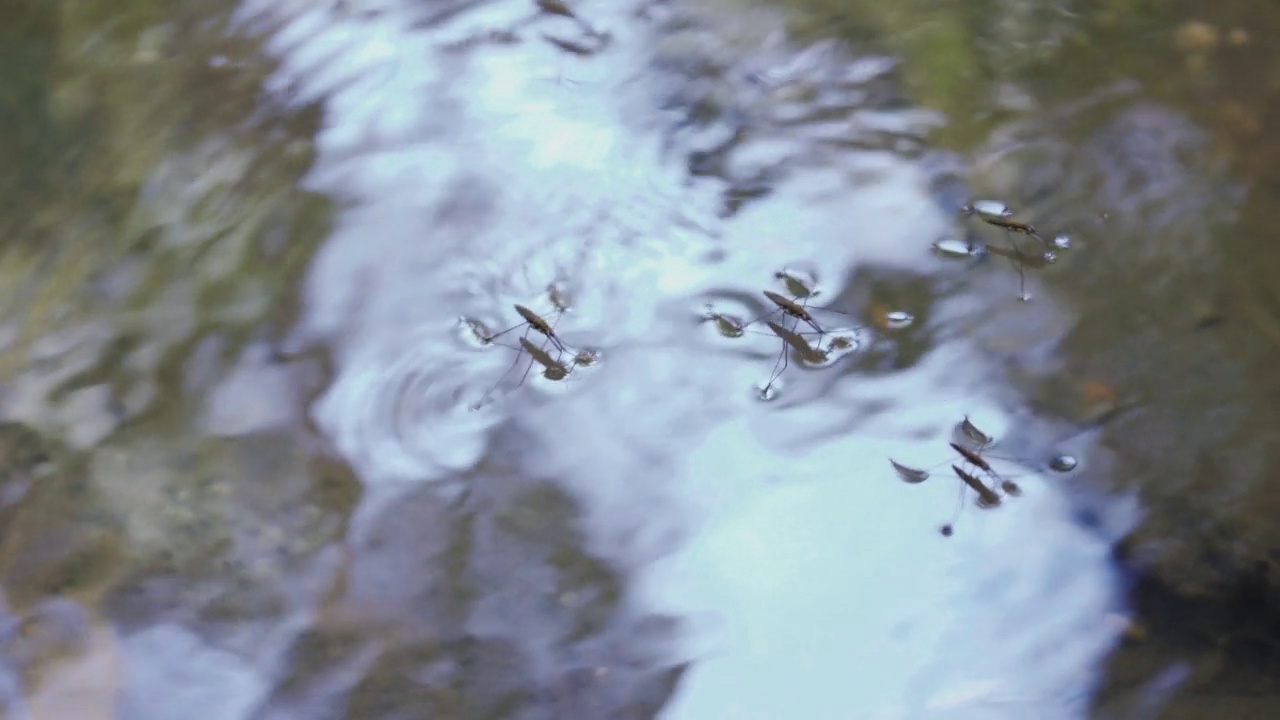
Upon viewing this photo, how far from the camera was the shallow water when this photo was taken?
1.53 m

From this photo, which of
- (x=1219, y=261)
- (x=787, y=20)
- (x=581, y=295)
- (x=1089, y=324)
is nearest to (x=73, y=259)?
(x=581, y=295)

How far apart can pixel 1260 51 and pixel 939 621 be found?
1416 millimetres

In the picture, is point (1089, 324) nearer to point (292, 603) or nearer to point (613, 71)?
point (613, 71)

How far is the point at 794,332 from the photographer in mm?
1759

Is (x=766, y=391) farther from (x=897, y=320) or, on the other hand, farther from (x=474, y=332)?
(x=474, y=332)

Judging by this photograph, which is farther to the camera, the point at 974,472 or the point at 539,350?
the point at 539,350

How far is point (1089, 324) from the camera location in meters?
1.74

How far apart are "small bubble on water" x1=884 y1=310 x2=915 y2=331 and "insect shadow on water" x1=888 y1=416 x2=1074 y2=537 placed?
0.22 meters

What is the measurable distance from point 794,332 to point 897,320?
188 mm

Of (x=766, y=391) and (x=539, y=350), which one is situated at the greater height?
(x=539, y=350)

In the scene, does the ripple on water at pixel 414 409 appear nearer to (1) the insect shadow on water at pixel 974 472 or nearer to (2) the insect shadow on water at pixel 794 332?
(2) the insect shadow on water at pixel 794 332

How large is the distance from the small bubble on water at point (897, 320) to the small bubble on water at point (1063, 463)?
0.34 m

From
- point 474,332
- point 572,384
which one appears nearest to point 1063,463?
point 572,384

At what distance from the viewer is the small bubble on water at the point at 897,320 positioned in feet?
5.79
